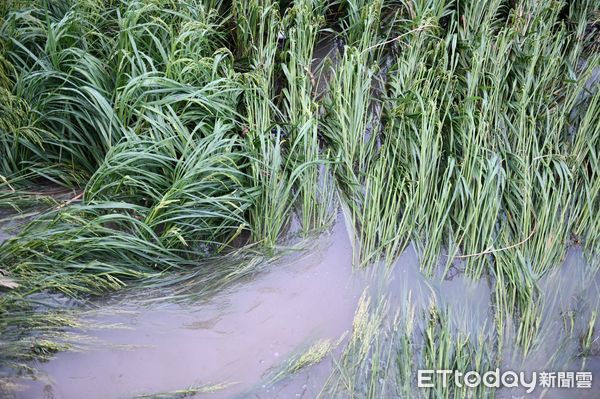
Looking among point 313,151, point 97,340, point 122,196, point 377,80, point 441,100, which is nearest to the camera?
point 97,340

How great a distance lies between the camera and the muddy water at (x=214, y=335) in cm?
257

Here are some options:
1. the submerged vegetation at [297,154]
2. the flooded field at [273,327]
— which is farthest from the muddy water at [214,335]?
the submerged vegetation at [297,154]

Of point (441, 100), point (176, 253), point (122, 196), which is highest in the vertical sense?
point (441, 100)

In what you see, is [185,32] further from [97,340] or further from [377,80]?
[97,340]

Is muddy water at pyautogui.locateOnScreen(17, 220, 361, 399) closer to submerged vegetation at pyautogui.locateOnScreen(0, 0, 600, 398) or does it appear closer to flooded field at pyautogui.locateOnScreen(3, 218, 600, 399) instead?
flooded field at pyautogui.locateOnScreen(3, 218, 600, 399)

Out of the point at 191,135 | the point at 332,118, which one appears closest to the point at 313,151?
the point at 332,118

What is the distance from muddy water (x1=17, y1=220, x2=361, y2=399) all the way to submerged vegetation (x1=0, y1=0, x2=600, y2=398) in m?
0.12

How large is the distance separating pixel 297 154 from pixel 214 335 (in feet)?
3.33

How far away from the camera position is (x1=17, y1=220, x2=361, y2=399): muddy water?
257cm

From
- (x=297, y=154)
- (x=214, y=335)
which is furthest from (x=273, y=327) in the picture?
(x=297, y=154)

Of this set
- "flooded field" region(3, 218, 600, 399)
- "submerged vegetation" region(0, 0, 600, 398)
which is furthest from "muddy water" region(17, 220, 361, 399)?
"submerged vegetation" region(0, 0, 600, 398)

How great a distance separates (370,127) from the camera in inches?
138

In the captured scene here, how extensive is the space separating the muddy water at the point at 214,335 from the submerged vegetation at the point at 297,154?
0.12m

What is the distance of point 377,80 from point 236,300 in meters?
1.64
